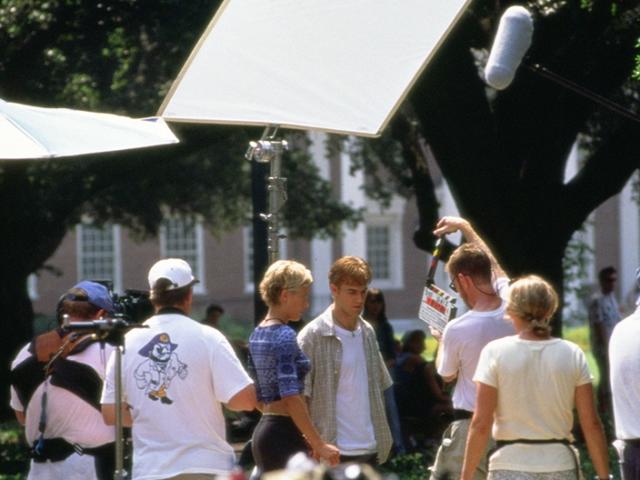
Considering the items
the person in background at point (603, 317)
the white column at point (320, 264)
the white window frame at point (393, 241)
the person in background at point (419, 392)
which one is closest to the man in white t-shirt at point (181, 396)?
the person in background at point (419, 392)

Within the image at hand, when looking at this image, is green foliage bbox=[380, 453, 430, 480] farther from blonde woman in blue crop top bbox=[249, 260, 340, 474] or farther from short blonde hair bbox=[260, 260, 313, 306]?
short blonde hair bbox=[260, 260, 313, 306]

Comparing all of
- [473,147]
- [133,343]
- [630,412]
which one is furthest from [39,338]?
[473,147]

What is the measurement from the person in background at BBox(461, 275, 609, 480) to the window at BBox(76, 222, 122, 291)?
141ft

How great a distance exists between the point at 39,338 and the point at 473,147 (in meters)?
7.72

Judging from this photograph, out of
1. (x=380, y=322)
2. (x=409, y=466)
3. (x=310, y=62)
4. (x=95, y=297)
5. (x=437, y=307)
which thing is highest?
(x=310, y=62)

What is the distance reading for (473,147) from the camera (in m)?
14.6

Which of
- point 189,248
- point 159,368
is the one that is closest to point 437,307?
point 159,368

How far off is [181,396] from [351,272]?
50.4 inches

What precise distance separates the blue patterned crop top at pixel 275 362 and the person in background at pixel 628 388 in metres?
1.44

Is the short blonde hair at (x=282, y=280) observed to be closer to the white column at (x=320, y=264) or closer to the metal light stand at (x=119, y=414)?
the metal light stand at (x=119, y=414)

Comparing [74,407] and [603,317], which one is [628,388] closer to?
[74,407]

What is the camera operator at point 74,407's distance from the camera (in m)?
7.34

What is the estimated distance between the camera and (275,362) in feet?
22.6

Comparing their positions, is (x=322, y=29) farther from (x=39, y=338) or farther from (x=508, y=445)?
(x=508, y=445)
